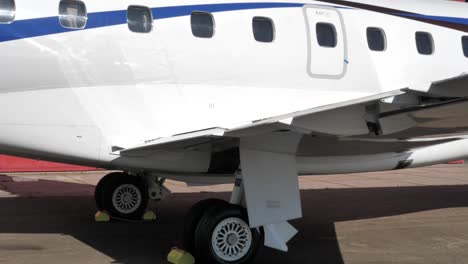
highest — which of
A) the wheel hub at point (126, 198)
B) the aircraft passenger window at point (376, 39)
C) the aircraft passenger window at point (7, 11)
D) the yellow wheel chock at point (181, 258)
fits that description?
the aircraft passenger window at point (376, 39)

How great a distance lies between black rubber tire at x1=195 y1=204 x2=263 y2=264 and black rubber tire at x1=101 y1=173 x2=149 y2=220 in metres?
3.18

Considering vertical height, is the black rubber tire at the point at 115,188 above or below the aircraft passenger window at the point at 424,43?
below

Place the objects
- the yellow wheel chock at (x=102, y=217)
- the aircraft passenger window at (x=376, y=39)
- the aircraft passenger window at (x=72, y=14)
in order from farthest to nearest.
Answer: the yellow wheel chock at (x=102, y=217) < the aircraft passenger window at (x=376, y=39) < the aircraft passenger window at (x=72, y=14)

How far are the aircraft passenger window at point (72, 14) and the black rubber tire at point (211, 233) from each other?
98.0 inches

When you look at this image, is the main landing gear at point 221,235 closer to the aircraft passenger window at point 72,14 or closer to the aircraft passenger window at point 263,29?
the aircraft passenger window at point 263,29

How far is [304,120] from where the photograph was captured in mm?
5484

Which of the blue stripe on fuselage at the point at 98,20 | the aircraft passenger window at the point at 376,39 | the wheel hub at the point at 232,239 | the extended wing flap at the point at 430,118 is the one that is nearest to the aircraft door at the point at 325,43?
the aircraft passenger window at the point at 376,39

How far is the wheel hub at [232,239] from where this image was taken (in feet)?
20.0

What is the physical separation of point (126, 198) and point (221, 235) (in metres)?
3.43

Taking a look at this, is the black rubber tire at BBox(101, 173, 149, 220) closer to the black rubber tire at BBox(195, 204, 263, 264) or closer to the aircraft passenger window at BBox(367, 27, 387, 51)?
the black rubber tire at BBox(195, 204, 263, 264)

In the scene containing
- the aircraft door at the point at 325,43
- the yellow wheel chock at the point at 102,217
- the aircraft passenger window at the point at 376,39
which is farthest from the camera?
the yellow wheel chock at the point at 102,217

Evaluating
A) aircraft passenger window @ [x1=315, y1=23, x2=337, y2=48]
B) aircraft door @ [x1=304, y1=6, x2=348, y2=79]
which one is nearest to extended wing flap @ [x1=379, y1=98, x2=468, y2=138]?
aircraft door @ [x1=304, y1=6, x2=348, y2=79]

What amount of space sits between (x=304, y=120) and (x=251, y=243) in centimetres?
Answer: 151

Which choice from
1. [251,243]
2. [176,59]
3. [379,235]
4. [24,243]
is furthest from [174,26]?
[379,235]
